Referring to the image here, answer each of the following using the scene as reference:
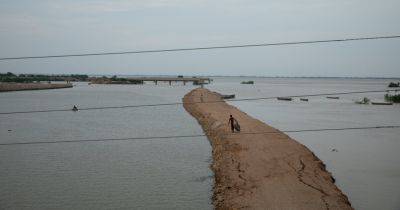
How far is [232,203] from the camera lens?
14930 millimetres

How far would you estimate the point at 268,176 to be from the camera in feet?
58.7

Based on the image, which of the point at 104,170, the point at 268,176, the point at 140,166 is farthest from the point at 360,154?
the point at 104,170

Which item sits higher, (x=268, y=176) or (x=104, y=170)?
(x=268, y=176)

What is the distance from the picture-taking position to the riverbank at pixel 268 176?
48.3 ft

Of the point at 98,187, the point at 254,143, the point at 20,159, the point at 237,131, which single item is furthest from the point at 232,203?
the point at 237,131

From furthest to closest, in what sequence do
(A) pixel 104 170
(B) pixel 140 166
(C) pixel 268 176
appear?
(B) pixel 140 166 → (A) pixel 104 170 → (C) pixel 268 176

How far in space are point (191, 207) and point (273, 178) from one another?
3902 millimetres

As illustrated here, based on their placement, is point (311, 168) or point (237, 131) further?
point (237, 131)

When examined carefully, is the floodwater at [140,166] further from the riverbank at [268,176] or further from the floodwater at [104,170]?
the riverbank at [268,176]

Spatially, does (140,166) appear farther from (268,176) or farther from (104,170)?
(268,176)

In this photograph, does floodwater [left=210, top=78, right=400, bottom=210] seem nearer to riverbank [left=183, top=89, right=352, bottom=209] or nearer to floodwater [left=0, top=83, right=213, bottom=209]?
riverbank [left=183, top=89, right=352, bottom=209]

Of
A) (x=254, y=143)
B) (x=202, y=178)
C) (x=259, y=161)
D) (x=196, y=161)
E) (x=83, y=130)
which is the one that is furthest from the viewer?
(x=83, y=130)

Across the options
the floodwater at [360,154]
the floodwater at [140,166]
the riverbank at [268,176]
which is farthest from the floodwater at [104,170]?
the floodwater at [360,154]

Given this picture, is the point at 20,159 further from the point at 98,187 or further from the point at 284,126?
the point at 284,126
